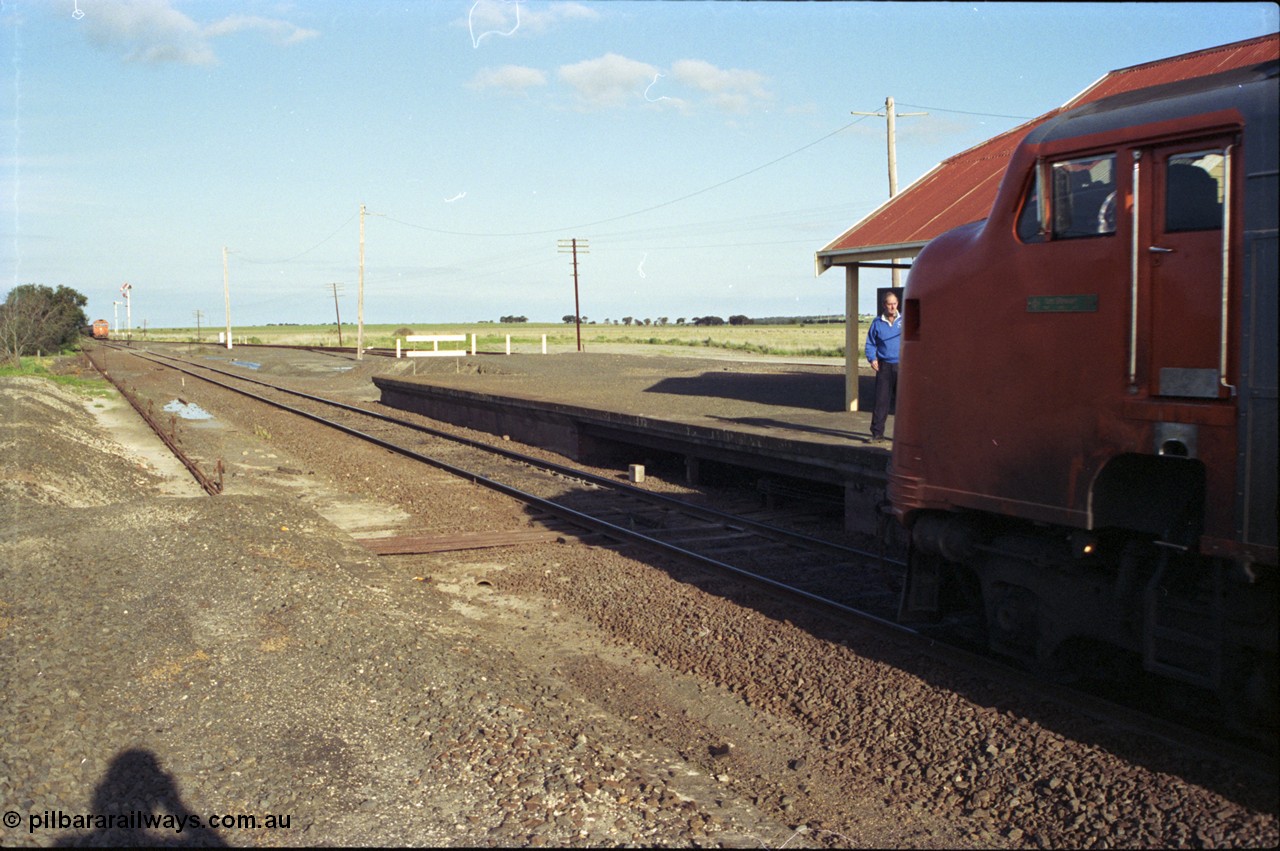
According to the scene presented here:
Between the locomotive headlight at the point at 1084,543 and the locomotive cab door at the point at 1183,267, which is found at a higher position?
the locomotive cab door at the point at 1183,267

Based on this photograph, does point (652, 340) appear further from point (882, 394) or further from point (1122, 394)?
point (1122, 394)

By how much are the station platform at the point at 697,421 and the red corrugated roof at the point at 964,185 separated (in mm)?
2713

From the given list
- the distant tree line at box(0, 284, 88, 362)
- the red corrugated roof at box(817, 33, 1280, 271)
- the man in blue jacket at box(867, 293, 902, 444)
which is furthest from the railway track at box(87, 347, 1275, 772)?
the distant tree line at box(0, 284, 88, 362)

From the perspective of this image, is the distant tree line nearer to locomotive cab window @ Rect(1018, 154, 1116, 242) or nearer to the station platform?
the station platform

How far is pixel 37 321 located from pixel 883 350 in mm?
58861

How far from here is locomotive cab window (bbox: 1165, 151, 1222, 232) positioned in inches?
178

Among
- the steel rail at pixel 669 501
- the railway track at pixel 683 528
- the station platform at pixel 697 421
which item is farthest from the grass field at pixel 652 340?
the railway track at pixel 683 528

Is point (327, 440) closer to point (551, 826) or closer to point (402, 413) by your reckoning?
point (402, 413)

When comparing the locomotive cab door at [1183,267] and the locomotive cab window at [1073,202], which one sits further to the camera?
the locomotive cab window at [1073,202]

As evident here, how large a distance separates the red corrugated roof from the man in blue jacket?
374 centimetres

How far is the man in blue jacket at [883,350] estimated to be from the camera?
1104cm

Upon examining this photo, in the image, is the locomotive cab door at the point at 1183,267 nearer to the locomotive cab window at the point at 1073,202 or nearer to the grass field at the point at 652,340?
the locomotive cab window at the point at 1073,202

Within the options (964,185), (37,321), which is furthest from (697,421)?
(37,321)

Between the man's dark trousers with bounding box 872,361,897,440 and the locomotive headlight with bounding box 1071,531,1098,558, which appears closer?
the locomotive headlight with bounding box 1071,531,1098,558
